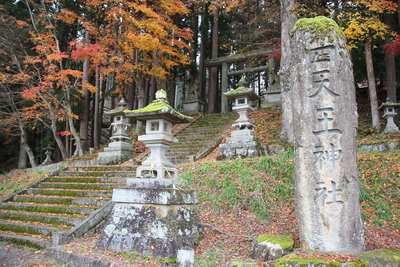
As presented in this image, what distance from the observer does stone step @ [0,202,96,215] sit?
665 cm

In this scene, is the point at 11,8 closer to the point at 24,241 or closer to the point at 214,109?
the point at 214,109

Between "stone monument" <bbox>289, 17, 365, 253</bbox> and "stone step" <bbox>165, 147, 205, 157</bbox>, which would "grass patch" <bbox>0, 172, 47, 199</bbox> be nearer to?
"stone step" <bbox>165, 147, 205, 157</bbox>

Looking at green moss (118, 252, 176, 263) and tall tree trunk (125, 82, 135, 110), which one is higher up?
tall tree trunk (125, 82, 135, 110)

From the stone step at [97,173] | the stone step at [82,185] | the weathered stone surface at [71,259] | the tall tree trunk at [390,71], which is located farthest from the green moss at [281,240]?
the tall tree trunk at [390,71]

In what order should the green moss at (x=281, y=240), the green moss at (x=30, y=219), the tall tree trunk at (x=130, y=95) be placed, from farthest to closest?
the tall tree trunk at (x=130, y=95), the green moss at (x=30, y=219), the green moss at (x=281, y=240)

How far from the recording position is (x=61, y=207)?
6910 mm

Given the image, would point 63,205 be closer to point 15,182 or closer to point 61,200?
point 61,200

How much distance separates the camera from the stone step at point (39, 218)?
6247mm

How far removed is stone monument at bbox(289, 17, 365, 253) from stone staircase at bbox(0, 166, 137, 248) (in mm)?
4274

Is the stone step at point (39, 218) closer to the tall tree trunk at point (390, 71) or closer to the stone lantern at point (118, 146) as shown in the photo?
the stone lantern at point (118, 146)

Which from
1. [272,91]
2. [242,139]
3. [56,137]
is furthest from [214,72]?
[56,137]

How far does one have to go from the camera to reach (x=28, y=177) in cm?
1220

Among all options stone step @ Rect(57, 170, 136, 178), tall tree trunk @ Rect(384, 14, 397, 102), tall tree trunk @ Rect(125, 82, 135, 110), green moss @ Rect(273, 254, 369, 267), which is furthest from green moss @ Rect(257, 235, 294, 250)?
tall tree trunk @ Rect(125, 82, 135, 110)

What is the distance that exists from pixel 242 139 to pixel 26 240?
23.9 ft
